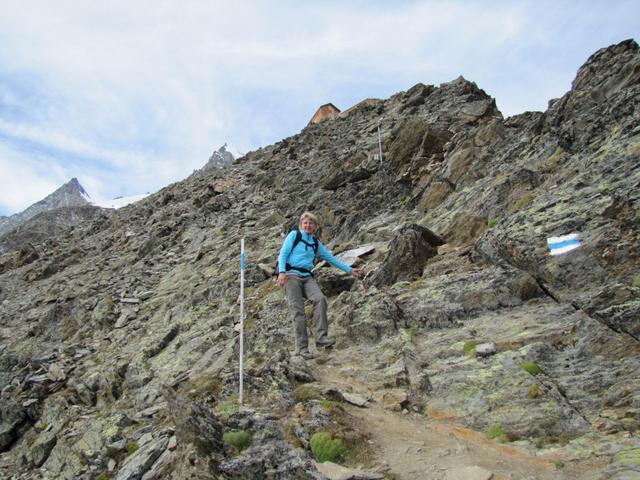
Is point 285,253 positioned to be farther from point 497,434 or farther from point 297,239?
point 497,434

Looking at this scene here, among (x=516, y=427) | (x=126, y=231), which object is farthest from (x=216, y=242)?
(x=516, y=427)

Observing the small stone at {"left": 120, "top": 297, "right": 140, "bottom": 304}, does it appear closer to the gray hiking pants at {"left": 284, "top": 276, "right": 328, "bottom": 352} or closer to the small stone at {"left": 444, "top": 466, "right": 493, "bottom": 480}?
the gray hiking pants at {"left": 284, "top": 276, "right": 328, "bottom": 352}

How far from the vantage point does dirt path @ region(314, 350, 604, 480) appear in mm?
5086

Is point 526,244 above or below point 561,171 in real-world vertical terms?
below

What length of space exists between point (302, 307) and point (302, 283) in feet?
1.80

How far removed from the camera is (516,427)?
6.12 m

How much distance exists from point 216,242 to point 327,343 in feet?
60.2

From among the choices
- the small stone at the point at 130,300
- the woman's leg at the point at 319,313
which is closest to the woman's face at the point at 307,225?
the woman's leg at the point at 319,313

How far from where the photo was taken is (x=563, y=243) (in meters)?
9.05

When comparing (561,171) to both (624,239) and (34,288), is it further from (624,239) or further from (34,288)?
(34,288)

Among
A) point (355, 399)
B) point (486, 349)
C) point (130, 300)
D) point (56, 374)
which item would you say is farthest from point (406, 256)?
point (130, 300)

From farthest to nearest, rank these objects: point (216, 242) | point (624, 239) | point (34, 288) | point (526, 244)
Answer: point (34, 288) → point (216, 242) → point (526, 244) → point (624, 239)

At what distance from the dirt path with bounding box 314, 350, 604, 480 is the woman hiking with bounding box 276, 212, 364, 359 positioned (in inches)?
98.2

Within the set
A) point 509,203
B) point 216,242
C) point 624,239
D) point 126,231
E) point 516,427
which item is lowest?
point 516,427
